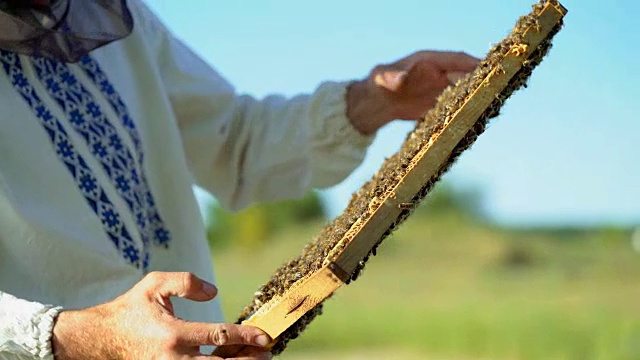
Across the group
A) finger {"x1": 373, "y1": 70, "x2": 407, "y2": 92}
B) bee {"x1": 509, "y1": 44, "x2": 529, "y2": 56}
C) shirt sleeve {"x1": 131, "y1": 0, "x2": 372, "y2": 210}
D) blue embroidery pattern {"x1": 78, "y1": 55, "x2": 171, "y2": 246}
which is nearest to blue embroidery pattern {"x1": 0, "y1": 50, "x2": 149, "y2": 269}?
blue embroidery pattern {"x1": 78, "y1": 55, "x2": 171, "y2": 246}

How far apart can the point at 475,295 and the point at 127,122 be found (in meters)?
9.25

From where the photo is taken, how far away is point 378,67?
91.3 inches

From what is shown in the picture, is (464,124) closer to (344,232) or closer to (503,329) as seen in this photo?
(344,232)

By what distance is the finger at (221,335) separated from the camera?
59.0 inches

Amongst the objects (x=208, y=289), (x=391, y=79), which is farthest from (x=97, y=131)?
(x=208, y=289)

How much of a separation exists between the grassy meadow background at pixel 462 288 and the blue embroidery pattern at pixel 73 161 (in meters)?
4.86

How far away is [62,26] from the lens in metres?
2.15

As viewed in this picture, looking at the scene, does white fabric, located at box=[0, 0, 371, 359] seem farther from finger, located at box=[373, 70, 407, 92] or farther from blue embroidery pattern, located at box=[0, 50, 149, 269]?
finger, located at box=[373, 70, 407, 92]

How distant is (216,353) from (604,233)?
10.6m

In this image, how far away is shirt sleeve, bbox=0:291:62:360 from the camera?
1688 mm

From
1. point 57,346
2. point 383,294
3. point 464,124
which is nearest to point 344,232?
point 464,124

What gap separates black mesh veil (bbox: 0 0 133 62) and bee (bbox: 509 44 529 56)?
1017 mm

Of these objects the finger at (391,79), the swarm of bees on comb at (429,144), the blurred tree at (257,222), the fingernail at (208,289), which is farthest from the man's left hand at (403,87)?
the blurred tree at (257,222)

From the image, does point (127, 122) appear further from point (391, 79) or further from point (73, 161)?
point (391, 79)
